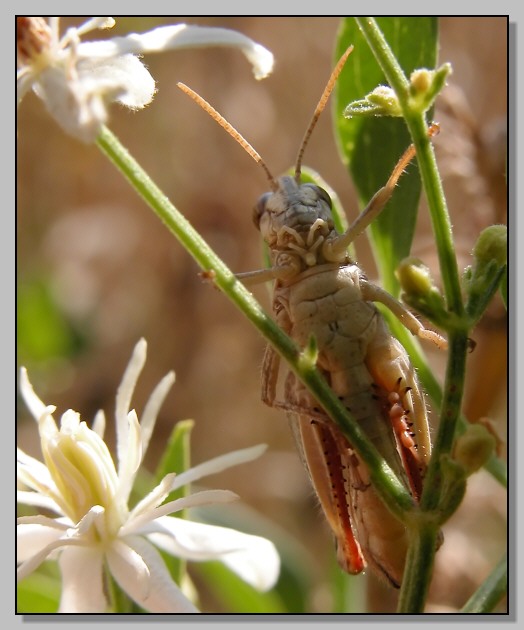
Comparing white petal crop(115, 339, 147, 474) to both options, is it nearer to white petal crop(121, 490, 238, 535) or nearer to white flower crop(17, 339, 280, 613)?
white flower crop(17, 339, 280, 613)

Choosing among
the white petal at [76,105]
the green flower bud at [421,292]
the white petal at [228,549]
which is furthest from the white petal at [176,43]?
the white petal at [228,549]

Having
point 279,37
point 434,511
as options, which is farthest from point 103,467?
point 279,37

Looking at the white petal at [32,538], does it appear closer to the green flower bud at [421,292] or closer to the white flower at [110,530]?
the white flower at [110,530]

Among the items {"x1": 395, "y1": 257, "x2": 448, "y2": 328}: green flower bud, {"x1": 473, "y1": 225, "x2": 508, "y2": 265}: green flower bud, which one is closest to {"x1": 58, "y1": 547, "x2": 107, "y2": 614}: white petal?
{"x1": 395, "y1": 257, "x2": 448, "y2": 328}: green flower bud

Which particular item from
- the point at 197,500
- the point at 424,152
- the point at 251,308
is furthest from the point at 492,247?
the point at 197,500

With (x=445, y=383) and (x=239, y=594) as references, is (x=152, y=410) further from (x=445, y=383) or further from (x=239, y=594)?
(x=239, y=594)

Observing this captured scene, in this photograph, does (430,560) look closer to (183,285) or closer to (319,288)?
(319,288)
